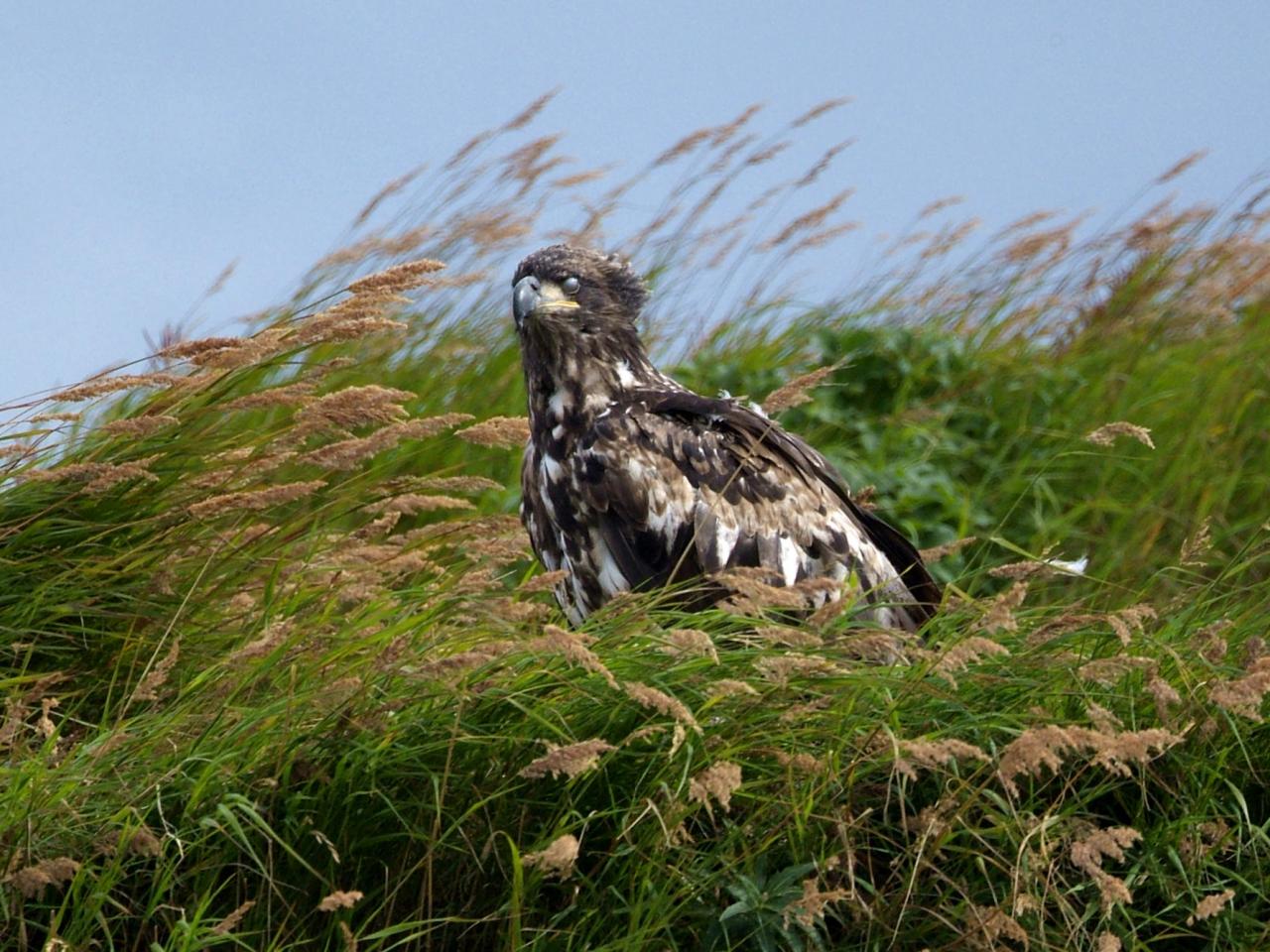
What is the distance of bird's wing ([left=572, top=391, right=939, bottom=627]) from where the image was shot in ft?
16.7

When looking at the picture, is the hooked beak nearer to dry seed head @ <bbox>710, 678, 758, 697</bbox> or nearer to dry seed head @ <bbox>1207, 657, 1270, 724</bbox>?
dry seed head @ <bbox>710, 678, 758, 697</bbox>

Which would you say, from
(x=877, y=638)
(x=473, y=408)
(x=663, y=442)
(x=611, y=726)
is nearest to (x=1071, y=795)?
(x=877, y=638)

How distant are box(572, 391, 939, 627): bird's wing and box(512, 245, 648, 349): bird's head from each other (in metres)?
0.31

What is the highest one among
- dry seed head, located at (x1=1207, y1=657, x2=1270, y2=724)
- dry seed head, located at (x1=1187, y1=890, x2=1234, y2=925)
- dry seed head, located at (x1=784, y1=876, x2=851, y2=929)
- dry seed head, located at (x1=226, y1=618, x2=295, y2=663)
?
dry seed head, located at (x1=226, y1=618, x2=295, y2=663)

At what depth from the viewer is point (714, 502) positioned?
16.8 feet

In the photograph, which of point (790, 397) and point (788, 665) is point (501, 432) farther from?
point (788, 665)

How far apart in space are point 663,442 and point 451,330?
11.3 feet

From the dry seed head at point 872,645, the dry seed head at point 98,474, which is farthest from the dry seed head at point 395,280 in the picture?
the dry seed head at point 872,645

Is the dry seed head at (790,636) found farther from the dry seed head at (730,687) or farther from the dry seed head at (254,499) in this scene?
the dry seed head at (254,499)

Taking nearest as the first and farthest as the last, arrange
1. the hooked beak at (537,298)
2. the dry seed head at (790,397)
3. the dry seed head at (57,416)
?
1. the dry seed head at (790,397)
2. the dry seed head at (57,416)
3. the hooked beak at (537,298)

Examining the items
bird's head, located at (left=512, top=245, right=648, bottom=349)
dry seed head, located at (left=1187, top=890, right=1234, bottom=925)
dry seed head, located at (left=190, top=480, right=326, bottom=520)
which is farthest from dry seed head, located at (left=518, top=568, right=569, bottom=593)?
bird's head, located at (left=512, top=245, right=648, bottom=349)

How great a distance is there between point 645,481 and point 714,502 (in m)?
0.22

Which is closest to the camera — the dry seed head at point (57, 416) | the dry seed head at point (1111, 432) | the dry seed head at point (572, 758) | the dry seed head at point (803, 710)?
the dry seed head at point (572, 758)

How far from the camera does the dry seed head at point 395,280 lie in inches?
200
